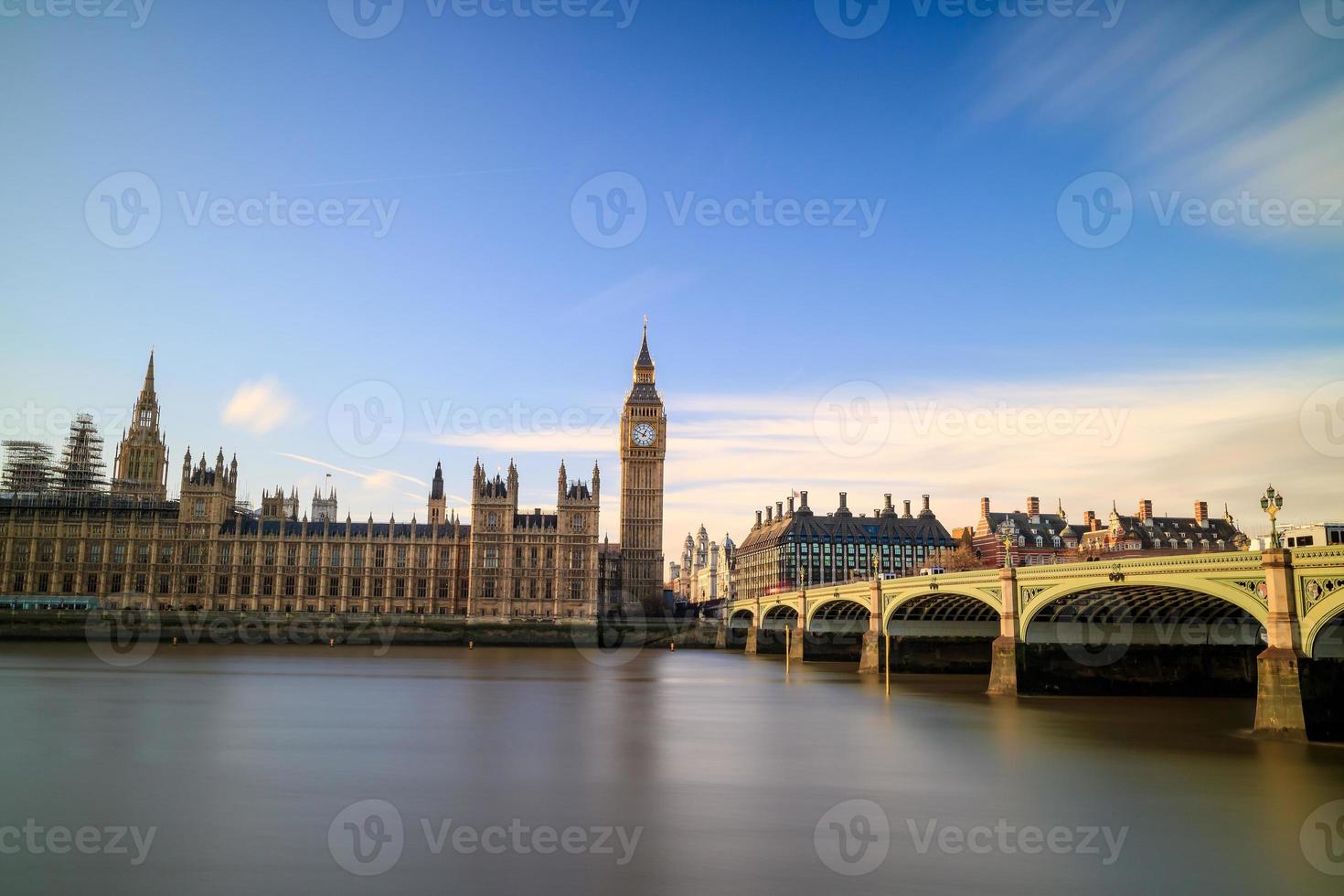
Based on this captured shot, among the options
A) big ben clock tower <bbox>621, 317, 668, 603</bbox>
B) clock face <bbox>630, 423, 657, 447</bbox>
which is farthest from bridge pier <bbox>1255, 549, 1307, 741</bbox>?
clock face <bbox>630, 423, 657, 447</bbox>

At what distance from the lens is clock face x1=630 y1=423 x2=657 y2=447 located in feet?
473

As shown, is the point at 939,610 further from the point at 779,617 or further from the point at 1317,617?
the point at 1317,617

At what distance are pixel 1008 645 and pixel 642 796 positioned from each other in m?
31.8

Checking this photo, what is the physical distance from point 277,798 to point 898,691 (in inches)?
1616

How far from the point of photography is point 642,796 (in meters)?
25.9

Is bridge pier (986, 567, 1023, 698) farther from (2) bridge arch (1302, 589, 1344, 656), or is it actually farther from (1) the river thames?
(2) bridge arch (1302, 589, 1344, 656)

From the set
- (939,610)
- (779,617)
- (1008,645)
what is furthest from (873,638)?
(779,617)

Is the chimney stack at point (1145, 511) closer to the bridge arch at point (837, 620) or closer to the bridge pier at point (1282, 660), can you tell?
the bridge arch at point (837, 620)

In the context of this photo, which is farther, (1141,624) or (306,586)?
(306,586)

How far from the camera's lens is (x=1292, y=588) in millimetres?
34156

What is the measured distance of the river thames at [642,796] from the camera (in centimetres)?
1875

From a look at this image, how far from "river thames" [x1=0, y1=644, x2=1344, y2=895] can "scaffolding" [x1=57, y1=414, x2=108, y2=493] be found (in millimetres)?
98983

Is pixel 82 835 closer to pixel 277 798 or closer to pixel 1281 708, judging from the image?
pixel 277 798

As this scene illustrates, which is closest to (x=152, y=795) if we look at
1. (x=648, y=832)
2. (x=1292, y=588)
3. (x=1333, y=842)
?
(x=648, y=832)
